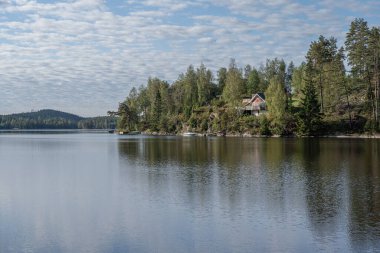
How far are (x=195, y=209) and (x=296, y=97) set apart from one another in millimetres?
118708

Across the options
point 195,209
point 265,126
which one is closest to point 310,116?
point 265,126

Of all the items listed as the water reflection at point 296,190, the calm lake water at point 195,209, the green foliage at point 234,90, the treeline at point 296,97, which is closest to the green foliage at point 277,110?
→ the treeline at point 296,97

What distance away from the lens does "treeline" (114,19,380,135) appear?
104 m

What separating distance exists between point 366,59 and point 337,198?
268 feet

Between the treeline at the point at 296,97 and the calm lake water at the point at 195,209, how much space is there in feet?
211

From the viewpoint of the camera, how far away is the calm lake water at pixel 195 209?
62.6 feet

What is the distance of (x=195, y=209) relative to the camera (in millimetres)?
25625

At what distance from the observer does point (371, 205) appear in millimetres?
25750

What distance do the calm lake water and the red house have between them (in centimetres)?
9682

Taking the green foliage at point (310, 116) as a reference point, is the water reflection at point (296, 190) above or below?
below

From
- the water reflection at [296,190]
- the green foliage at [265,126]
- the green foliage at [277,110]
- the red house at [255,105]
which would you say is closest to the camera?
the water reflection at [296,190]

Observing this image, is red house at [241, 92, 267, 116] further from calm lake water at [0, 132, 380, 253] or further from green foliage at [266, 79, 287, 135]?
calm lake water at [0, 132, 380, 253]

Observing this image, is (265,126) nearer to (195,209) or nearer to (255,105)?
(255,105)

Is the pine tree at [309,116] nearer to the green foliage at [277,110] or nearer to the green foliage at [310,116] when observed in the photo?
the green foliage at [310,116]
